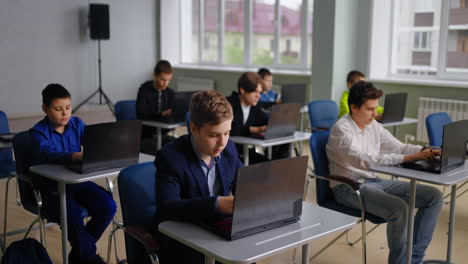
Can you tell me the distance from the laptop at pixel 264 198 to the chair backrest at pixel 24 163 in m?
1.58

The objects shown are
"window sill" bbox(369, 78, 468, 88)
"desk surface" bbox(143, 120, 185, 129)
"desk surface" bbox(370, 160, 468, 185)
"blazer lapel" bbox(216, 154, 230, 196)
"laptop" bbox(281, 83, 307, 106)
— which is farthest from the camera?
"window sill" bbox(369, 78, 468, 88)

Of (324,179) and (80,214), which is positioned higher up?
(324,179)

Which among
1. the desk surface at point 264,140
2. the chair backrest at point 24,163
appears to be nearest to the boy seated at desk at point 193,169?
the chair backrest at point 24,163

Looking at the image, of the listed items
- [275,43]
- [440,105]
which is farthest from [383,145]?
[275,43]

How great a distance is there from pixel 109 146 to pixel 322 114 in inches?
106

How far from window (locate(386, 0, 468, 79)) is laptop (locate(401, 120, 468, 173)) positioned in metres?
3.67

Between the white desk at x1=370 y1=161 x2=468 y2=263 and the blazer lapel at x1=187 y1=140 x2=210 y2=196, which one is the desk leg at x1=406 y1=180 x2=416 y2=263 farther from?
the blazer lapel at x1=187 y1=140 x2=210 y2=196

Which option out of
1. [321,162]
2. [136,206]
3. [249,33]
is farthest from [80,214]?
[249,33]

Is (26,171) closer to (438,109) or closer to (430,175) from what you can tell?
(430,175)

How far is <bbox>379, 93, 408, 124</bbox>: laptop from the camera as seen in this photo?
4763mm

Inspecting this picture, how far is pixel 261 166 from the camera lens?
1664 mm

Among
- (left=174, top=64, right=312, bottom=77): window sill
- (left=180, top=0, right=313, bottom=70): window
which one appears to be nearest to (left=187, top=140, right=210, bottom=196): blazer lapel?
(left=174, top=64, right=312, bottom=77): window sill

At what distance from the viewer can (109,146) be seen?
278 cm

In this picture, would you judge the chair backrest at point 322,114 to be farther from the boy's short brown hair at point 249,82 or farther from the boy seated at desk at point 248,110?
the boy's short brown hair at point 249,82
